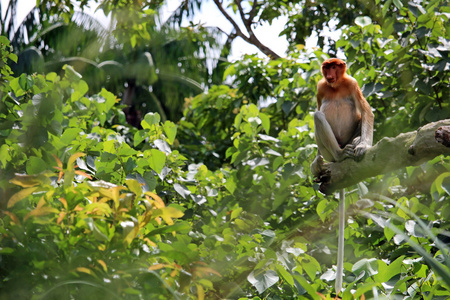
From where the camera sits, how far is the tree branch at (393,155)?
2053 mm

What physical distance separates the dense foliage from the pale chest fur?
0.35m

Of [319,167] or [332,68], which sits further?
[332,68]

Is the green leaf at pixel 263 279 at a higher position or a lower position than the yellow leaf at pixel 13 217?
lower

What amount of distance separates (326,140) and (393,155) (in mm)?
678

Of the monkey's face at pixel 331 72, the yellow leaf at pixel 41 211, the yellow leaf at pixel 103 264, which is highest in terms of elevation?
the monkey's face at pixel 331 72

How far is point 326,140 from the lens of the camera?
2.96m

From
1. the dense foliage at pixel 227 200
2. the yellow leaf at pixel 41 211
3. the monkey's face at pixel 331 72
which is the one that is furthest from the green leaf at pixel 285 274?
the yellow leaf at pixel 41 211

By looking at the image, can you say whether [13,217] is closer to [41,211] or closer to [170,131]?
[41,211]

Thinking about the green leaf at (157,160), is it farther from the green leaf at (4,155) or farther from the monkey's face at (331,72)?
the monkey's face at (331,72)

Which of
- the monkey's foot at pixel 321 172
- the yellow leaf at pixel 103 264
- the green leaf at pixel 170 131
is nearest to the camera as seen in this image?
the yellow leaf at pixel 103 264

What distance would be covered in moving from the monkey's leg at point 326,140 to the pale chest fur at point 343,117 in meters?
0.19

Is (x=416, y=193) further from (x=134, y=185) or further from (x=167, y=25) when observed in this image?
(x=167, y=25)

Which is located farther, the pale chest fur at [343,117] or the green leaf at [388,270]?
the pale chest fur at [343,117]

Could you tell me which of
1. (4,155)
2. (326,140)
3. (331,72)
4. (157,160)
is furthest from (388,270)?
(4,155)
